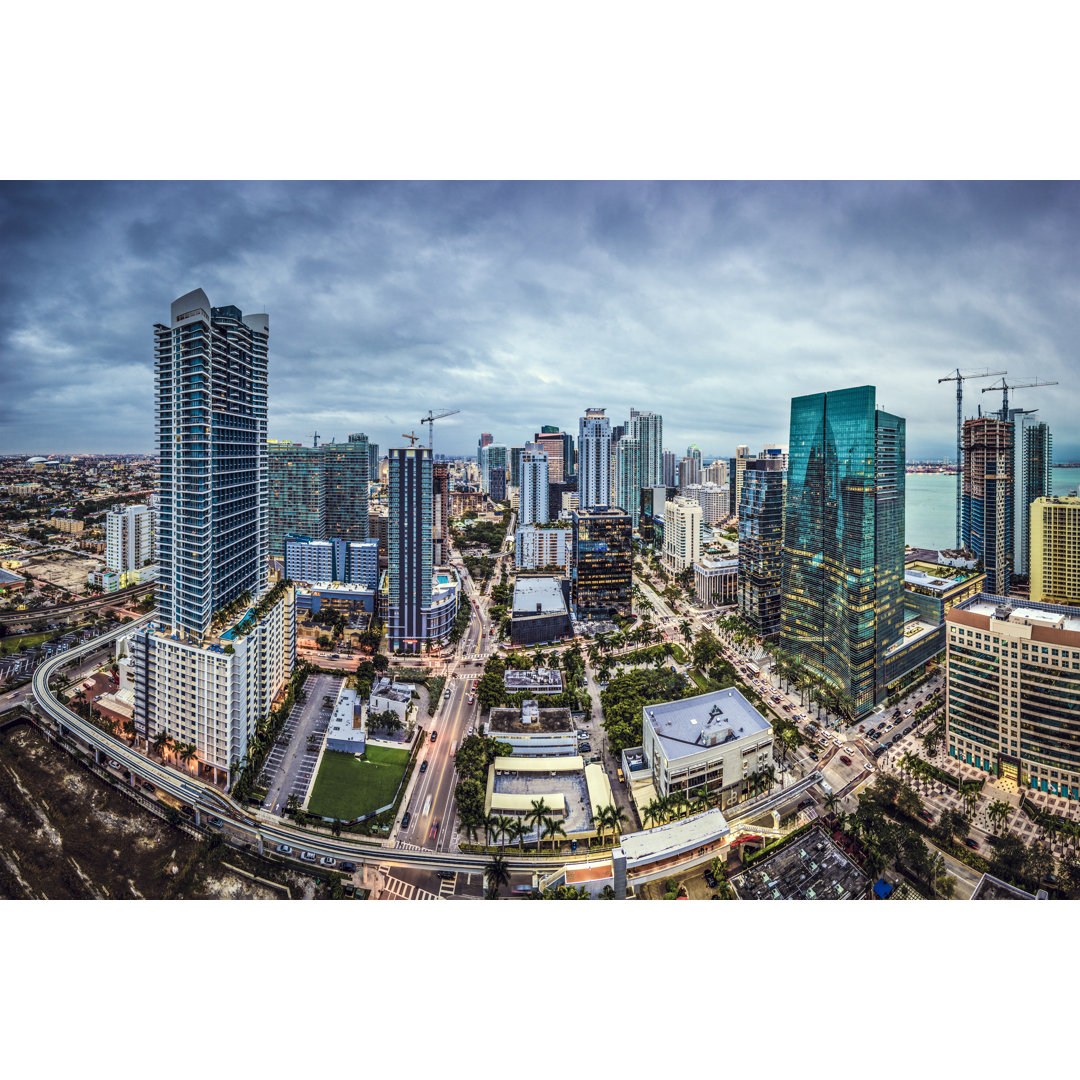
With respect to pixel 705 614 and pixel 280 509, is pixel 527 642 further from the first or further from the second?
pixel 280 509

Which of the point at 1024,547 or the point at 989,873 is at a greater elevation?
the point at 1024,547

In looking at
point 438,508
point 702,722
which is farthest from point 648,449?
point 702,722

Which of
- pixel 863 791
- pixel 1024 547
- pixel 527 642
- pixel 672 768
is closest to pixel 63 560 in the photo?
pixel 527 642

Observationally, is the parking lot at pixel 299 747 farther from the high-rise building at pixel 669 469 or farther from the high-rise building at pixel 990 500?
the high-rise building at pixel 669 469

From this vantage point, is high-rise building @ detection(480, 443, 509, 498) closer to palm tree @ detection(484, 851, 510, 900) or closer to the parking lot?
the parking lot

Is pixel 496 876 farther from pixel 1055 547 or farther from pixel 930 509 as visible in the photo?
pixel 1055 547

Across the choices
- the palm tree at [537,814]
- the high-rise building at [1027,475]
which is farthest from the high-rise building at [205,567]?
Result: the high-rise building at [1027,475]
